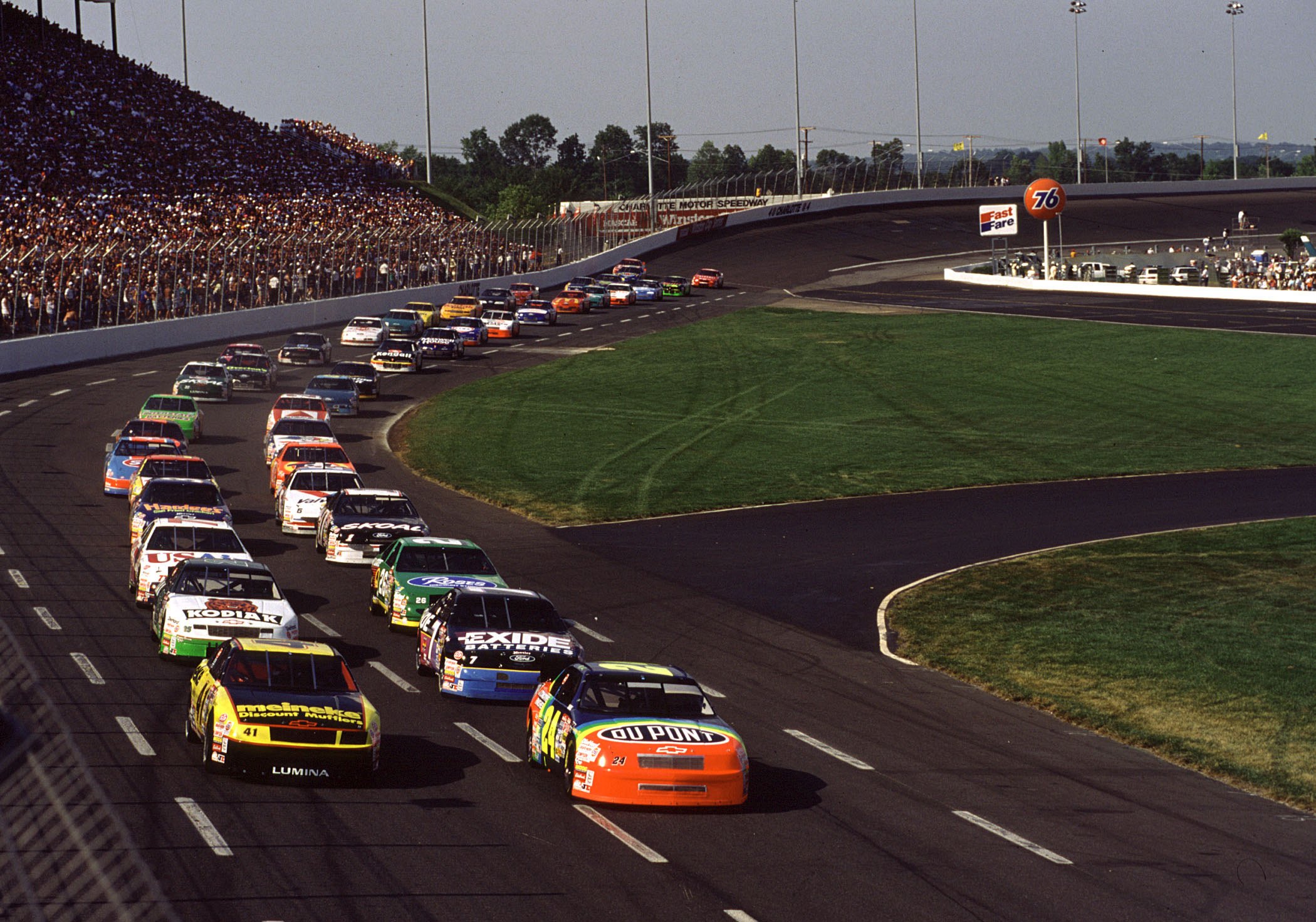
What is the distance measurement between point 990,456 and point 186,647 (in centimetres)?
2872

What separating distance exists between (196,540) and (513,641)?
7.07m

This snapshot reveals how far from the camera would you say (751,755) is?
1689 centimetres

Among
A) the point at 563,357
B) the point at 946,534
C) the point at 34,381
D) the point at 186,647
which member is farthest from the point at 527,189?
the point at 186,647

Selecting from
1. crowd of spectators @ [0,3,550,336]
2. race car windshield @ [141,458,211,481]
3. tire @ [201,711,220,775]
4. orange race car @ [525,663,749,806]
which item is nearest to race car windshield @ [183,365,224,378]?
crowd of spectators @ [0,3,550,336]

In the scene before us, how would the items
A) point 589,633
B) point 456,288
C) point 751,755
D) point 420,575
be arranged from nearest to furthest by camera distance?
point 751,755 < point 420,575 < point 589,633 < point 456,288

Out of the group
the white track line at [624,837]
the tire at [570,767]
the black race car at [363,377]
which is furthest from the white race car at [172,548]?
the black race car at [363,377]

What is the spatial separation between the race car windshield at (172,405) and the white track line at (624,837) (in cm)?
2872

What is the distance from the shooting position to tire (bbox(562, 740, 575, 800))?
1469 centimetres

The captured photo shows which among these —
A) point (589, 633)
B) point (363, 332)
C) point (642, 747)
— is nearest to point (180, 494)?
point (589, 633)

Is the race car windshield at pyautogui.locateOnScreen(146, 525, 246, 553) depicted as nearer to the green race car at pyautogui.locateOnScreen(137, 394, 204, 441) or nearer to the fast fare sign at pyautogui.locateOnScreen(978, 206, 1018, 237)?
the green race car at pyautogui.locateOnScreen(137, 394, 204, 441)

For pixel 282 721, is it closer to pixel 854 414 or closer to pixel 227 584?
pixel 227 584

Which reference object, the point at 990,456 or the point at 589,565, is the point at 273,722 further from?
the point at 990,456

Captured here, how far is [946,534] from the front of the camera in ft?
107

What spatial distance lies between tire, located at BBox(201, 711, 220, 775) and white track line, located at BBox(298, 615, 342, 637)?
7.23 metres
